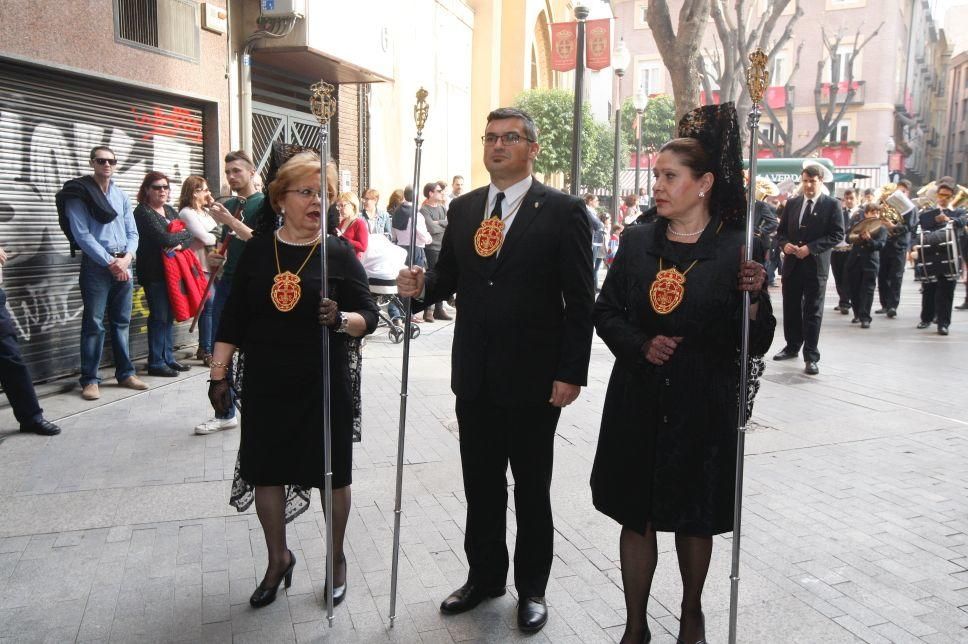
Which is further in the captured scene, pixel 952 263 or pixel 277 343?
pixel 952 263

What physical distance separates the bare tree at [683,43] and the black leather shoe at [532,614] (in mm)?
10467

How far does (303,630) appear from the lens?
11.6 ft

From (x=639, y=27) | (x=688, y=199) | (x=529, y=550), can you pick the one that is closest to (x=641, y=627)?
(x=529, y=550)

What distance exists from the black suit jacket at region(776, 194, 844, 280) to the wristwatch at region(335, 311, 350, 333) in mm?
7050

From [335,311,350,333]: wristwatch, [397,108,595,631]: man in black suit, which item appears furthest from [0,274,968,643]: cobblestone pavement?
[335,311,350,333]: wristwatch

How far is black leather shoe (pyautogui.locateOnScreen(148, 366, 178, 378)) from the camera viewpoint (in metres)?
8.45

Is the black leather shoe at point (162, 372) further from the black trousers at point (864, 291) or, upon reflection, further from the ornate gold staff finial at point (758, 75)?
the black trousers at point (864, 291)

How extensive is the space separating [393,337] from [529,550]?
305 inches

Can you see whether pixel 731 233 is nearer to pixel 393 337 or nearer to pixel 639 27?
pixel 393 337

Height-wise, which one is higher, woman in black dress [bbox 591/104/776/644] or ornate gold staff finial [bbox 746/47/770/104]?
ornate gold staff finial [bbox 746/47/770/104]

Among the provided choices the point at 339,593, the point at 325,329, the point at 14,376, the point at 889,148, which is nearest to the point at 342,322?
the point at 325,329

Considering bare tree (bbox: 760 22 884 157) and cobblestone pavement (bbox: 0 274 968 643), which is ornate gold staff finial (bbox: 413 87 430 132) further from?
bare tree (bbox: 760 22 884 157)

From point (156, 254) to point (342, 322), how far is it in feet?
17.9

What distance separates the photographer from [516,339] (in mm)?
3514
